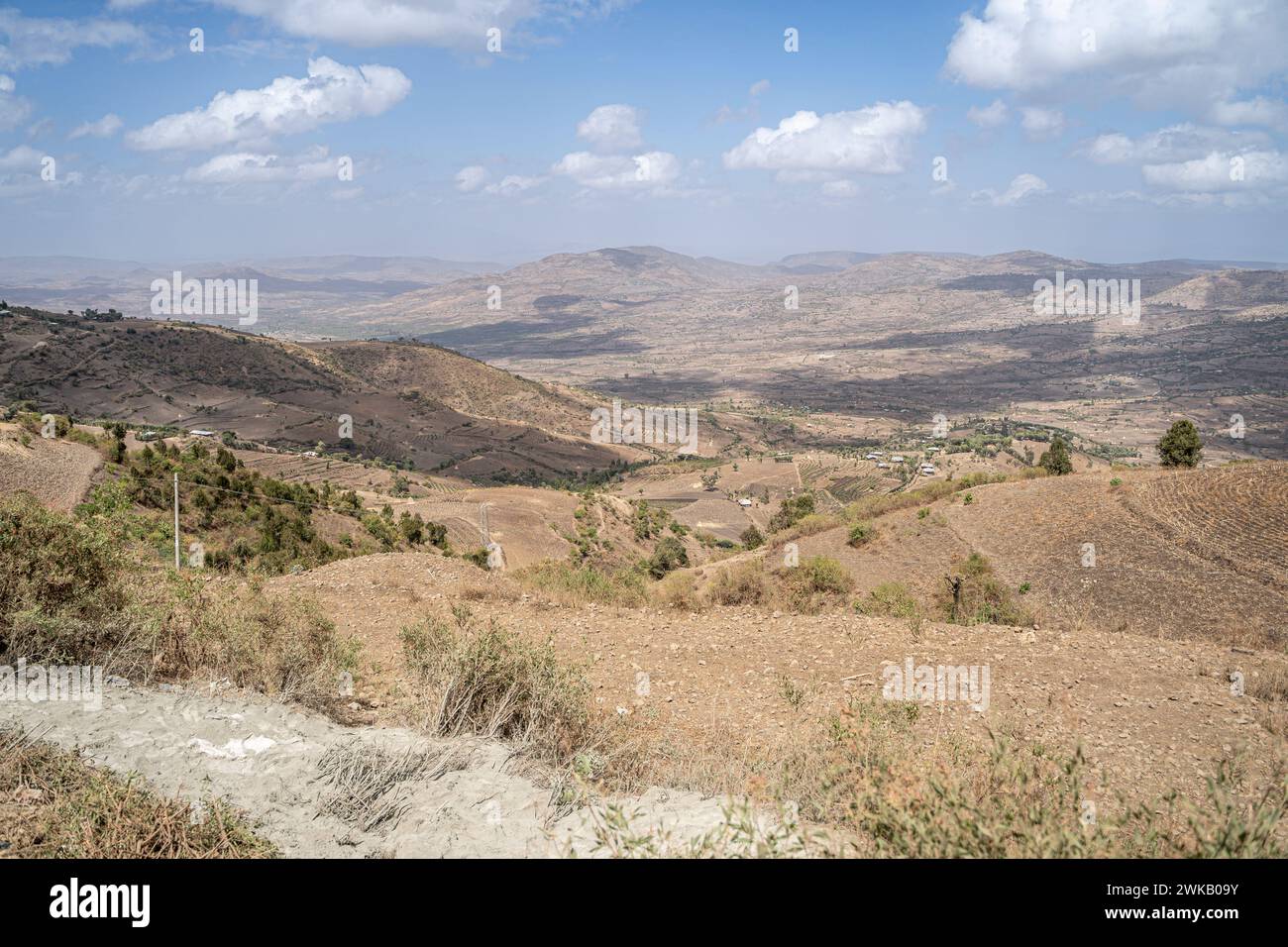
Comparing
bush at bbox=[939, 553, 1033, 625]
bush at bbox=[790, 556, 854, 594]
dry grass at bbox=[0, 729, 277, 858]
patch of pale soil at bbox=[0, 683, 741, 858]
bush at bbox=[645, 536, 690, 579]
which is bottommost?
bush at bbox=[645, 536, 690, 579]

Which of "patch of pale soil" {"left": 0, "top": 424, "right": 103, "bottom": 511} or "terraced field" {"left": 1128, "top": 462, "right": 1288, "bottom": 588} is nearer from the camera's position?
"terraced field" {"left": 1128, "top": 462, "right": 1288, "bottom": 588}

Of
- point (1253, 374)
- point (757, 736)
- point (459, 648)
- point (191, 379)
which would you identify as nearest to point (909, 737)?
point (757, 736)

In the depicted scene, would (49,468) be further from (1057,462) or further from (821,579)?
(1057,462)

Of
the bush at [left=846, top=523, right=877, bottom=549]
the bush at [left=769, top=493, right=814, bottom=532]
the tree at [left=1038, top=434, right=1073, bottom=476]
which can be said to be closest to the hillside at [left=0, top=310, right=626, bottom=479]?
the bush at [left=769, top=493, right=814, bottom=532]

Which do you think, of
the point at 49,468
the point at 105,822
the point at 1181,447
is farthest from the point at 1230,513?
the point at 49,468

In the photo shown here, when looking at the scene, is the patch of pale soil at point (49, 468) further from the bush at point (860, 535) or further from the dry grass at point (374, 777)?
the bush at point (860, 535)

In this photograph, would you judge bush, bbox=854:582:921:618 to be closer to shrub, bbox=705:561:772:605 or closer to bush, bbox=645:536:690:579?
shrub, bbox=705:561:772:605

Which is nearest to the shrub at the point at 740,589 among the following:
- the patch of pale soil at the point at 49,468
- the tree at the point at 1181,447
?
the patch of pale soil at the point at 49,468
